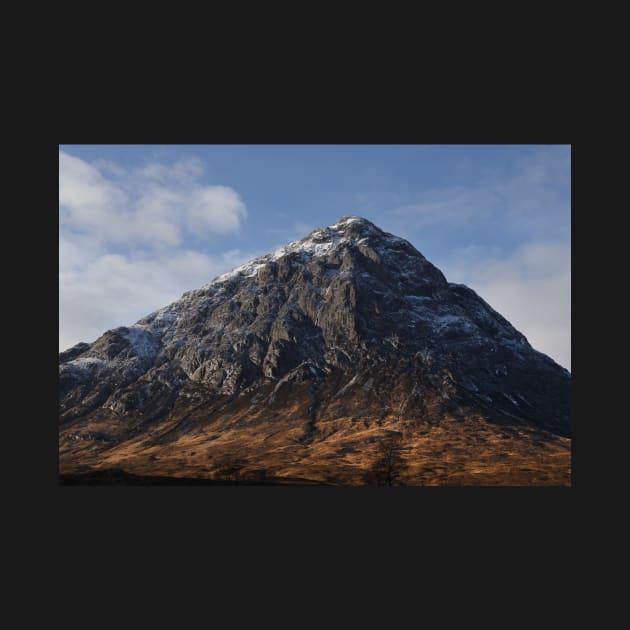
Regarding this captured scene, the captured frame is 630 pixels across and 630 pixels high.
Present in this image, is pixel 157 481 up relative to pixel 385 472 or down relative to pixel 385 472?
up

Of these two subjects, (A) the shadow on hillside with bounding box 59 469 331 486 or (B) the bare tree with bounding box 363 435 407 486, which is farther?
(B) the bare tree with bounding box 363 435 407 486

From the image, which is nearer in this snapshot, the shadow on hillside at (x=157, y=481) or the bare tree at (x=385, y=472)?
the shadow on hillside at (x=157, y=481)

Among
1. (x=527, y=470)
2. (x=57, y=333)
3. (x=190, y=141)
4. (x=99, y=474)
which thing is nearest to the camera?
(x=57, y=333)

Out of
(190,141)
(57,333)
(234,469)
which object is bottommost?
(234,469)

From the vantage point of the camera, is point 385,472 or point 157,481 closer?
point 157,481

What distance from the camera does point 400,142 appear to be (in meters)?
63.4

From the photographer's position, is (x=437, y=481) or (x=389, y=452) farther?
(x=389, y=452)

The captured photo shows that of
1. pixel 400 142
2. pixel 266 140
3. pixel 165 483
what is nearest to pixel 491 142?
pixel 400 142

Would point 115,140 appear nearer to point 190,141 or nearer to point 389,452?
point 190,141

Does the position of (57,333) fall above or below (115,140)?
below

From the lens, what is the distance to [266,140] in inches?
2308

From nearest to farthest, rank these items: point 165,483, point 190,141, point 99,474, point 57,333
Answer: point 57,333, point 190,141, point 165,483, point 99,474

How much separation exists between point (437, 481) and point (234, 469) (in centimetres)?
7732

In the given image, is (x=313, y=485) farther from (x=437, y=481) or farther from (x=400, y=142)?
(x=400, y=142)
